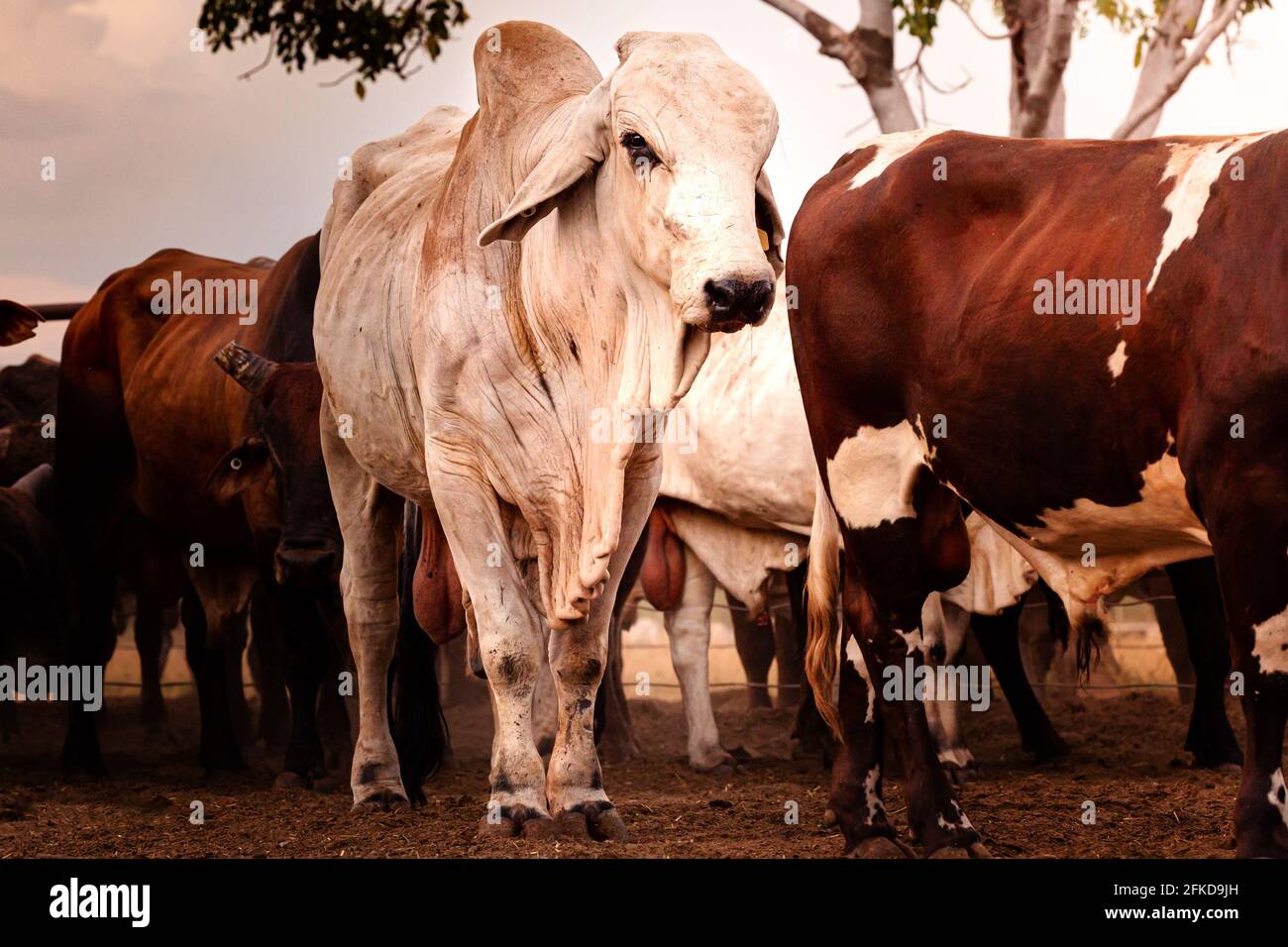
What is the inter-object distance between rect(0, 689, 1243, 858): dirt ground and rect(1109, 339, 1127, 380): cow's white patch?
1272mm

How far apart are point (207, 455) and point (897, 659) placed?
3904 mm

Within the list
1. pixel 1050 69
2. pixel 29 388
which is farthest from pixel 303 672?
pixel 29 388

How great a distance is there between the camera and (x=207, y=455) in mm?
7660

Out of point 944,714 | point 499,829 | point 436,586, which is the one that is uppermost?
point 436,586

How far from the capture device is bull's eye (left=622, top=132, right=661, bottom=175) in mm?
4371

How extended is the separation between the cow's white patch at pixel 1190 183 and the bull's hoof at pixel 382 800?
9.69ft

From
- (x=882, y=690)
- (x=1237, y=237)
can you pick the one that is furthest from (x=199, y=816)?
(x=1237, y=237)

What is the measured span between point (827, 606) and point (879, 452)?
576 millimetres

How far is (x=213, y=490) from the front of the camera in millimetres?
6555

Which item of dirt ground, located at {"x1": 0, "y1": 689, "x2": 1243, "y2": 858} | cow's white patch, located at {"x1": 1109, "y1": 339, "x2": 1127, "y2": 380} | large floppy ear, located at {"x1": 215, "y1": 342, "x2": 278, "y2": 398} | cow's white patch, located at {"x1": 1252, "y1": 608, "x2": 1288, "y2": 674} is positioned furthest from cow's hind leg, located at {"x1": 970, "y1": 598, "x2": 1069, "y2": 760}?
cow's white patch, located at {"x1": 1252, "y1": 608, "x2": 1288, "y2": 674}

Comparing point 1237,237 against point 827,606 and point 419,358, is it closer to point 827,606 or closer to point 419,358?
point 827,606

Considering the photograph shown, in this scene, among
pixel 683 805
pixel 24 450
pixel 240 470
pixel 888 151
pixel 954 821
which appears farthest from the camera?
pixel 24 450

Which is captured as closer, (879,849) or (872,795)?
(879,849)

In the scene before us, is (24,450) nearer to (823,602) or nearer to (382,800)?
(382,800)
